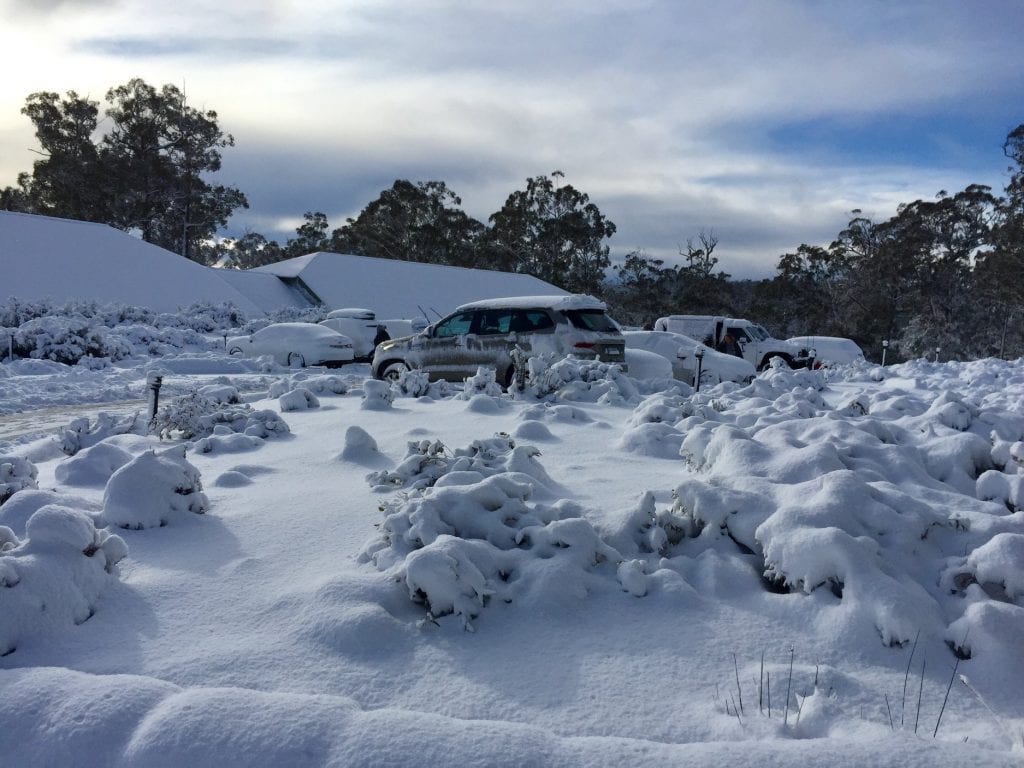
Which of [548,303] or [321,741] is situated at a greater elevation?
[548,303]

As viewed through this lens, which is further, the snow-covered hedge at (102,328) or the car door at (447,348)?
the snow-covered hedge at (102,328)

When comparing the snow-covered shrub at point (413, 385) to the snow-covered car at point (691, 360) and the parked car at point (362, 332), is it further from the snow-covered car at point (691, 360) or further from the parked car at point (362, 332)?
the parked car at point (362, 332)

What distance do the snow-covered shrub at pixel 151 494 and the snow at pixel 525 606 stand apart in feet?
0.06

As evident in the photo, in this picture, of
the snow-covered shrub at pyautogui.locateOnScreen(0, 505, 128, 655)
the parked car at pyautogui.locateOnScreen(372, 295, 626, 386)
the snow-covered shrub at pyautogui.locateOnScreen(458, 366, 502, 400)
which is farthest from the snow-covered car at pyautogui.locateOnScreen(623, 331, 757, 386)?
the snow-covered shrub at pyautogui.locateOnScreen(0, 505, 128, 655)

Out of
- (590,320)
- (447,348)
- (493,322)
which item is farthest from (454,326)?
(590,320)

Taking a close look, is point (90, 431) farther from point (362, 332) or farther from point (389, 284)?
point (389, 284)

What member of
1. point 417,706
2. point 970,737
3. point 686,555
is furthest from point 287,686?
point 970,737

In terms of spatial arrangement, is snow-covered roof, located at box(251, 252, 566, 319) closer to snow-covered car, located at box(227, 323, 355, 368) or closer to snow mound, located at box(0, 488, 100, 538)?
snow-covered car, located at box(227, 323, 355, 368)

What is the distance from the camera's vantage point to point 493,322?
35.7ft

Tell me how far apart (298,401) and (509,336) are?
11.7 ft

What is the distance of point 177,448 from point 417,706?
298 centimetres

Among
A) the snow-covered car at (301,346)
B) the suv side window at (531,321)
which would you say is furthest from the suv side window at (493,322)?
the snow-covered car at (301,346)

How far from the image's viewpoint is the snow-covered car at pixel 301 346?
1897 cm

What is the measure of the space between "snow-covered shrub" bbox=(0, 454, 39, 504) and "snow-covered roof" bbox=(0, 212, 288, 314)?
902 inches
